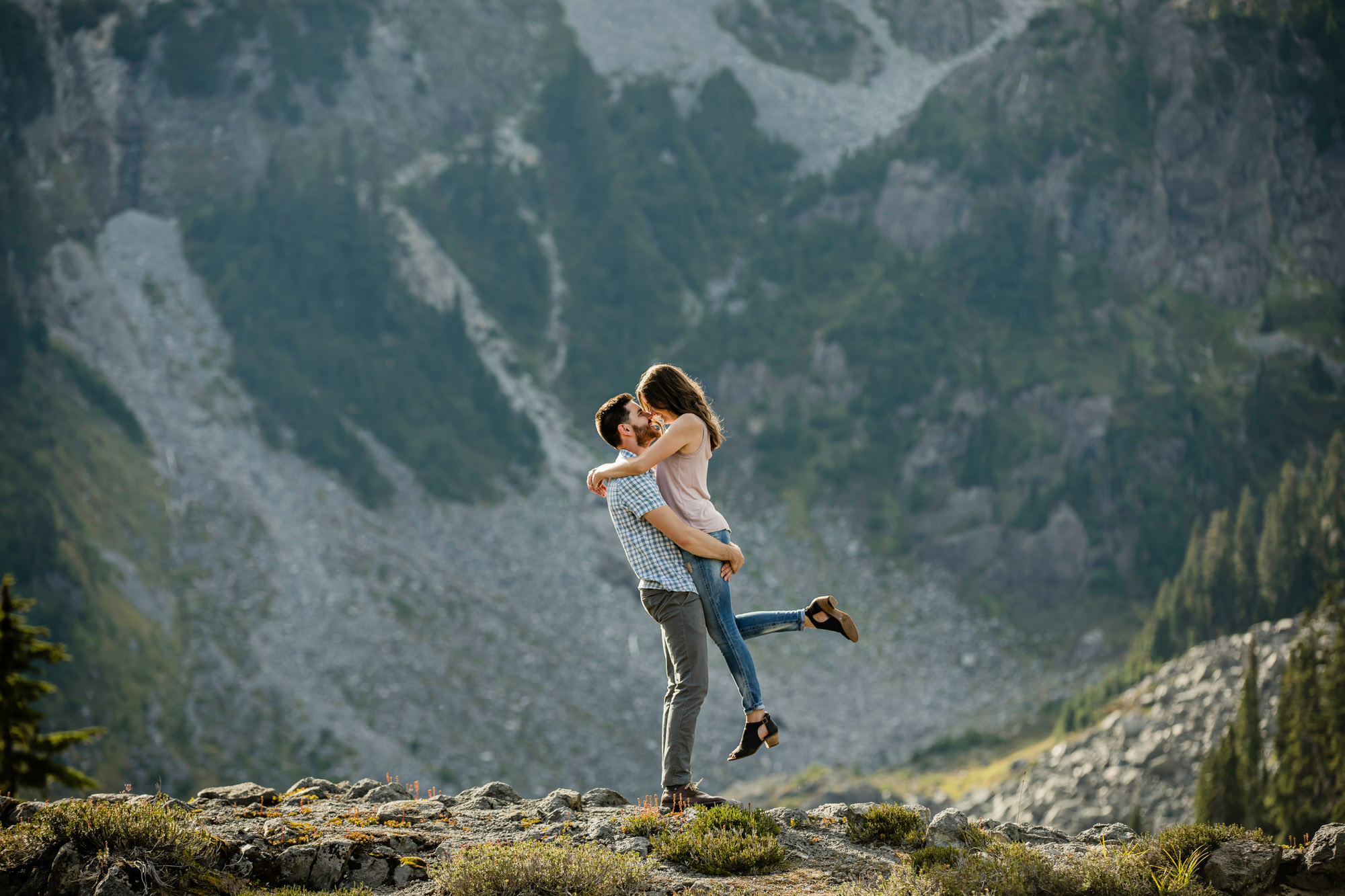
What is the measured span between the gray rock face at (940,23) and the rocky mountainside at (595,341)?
23.6 inches

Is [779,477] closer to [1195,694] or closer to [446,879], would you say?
[1195,694]

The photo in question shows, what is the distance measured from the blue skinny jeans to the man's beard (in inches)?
38.0

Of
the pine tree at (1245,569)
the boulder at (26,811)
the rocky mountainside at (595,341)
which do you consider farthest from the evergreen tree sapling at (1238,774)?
the boulder at (26,811)

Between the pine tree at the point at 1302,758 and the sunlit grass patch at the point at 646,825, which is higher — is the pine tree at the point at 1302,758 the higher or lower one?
the lower one

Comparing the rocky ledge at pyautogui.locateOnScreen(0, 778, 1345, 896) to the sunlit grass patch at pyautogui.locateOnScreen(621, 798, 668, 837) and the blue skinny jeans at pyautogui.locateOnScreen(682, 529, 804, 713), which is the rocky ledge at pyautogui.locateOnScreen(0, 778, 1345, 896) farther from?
the blue skinny jeans at pyautogui.locateOnScreen(682, 529, 804, 713)

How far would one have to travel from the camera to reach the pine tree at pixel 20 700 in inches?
939

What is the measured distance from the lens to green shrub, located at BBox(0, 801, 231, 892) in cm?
790

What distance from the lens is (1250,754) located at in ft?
167

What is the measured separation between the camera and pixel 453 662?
224 feet

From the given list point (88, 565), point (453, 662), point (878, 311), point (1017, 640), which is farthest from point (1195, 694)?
point (88, 565)

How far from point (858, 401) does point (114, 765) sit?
74804mm

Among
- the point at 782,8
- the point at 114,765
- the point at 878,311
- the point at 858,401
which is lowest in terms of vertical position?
the point at 114,765

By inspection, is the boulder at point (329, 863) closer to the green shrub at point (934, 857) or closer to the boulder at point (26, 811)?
the boulder at point (26, 811)

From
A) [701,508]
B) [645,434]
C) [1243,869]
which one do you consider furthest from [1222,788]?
[645,434]
